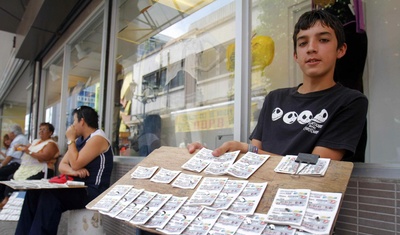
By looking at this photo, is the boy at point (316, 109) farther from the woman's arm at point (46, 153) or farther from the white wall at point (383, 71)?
the woman's arm at point (46, 153)

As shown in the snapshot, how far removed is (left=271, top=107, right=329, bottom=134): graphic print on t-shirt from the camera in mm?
1153

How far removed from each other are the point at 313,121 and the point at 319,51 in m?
0.28

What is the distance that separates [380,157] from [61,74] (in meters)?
5.22

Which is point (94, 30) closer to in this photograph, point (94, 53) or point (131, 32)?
point (94, 53)

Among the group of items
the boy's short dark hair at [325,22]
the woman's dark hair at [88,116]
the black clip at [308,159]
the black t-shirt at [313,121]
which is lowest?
the black clip at [308,159]

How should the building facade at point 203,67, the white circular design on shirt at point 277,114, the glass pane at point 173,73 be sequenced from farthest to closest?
the glass pane at point 173,73 < the building facade at point 203,67 < the white circular design on shirt at point 277,114

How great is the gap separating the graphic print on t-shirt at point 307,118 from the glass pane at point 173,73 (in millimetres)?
1304

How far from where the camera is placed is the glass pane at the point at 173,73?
2898 mm

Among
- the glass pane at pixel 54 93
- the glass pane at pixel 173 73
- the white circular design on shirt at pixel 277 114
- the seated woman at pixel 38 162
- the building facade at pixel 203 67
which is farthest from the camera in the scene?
the glass pane at pixel 54 93

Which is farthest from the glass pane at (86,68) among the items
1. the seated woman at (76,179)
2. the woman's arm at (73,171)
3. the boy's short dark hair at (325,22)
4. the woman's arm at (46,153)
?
the boy's short dark hair at (325,22)

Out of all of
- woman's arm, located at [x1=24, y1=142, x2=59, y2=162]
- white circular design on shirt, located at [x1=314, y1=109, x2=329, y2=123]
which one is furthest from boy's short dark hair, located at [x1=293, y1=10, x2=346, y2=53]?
woman's arm, located at [x1=24, y1=142, x2=59, y2=162]

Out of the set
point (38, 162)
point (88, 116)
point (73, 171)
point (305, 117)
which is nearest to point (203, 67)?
point (88, 116)

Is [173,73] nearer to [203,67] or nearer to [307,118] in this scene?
[203,67]

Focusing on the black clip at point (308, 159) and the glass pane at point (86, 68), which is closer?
the black clip at point (308, 159)
